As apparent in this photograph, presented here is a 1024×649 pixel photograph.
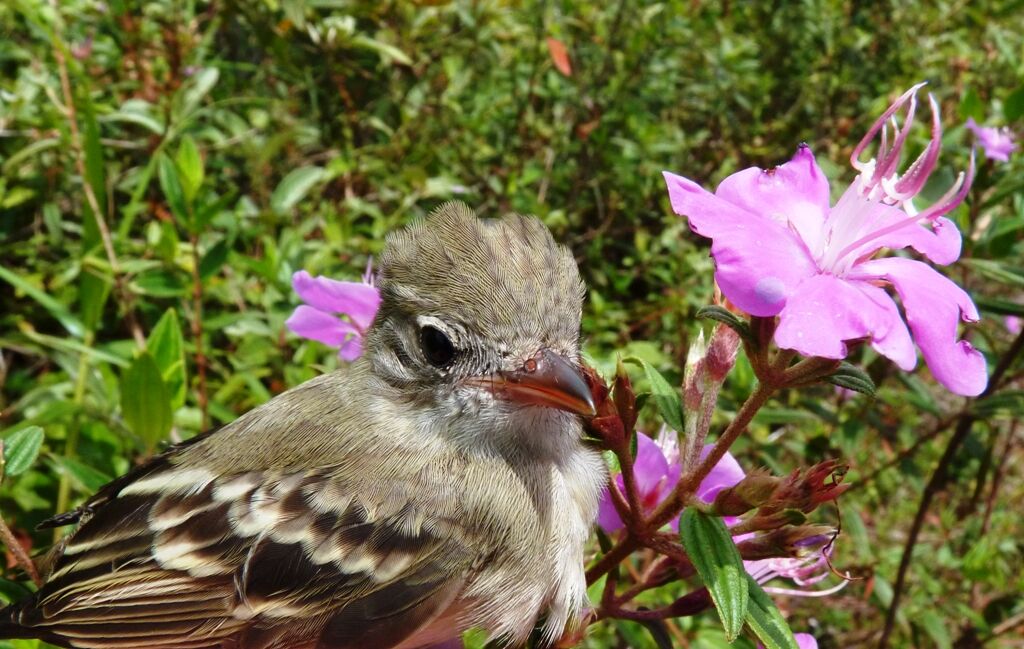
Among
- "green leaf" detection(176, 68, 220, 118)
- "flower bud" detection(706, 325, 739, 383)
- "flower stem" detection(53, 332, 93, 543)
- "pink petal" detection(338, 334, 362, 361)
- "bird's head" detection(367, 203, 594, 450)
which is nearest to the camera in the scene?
"flower bud" detection(706, 325, 739, 383)

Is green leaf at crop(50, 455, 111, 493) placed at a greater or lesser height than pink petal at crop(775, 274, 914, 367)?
lesser

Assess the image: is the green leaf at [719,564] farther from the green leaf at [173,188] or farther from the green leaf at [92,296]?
the green leaf at [92,296]

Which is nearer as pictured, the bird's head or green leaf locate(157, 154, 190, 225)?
the bird's head

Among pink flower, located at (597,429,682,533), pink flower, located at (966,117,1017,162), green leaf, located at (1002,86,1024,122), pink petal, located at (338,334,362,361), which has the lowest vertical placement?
pink petal, located at (338,334,362,361)

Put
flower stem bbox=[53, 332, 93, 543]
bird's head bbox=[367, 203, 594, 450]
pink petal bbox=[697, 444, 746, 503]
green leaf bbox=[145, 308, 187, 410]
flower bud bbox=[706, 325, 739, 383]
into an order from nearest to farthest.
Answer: flower bud bbox=[706, 325, 739, 383], pink petal bbox=[697, 444, 746, 503], bird's head bbox=[367, 203, 594, 450], green leaf bbox=[145, 308, 187, 410], flower stem bbox=[53, 332, 93, 543]

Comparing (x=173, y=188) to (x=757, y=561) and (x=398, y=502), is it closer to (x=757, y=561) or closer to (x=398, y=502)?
(x=398, y=502)

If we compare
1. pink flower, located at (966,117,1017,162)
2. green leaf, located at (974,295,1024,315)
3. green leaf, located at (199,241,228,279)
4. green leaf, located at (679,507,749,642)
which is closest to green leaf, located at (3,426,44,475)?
green leaf, located at (199,241,228,279)

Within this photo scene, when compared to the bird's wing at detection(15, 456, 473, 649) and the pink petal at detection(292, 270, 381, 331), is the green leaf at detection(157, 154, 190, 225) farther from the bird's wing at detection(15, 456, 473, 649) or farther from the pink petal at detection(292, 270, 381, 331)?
the bird's wing at detection(15, 456, 473, 649)
